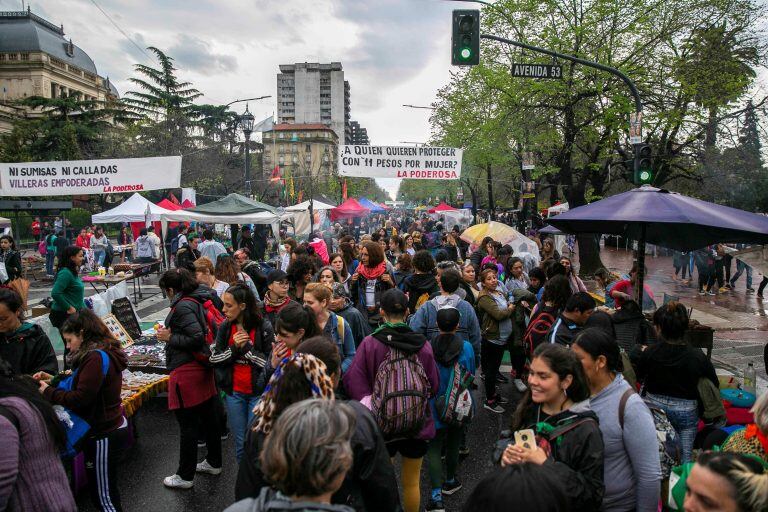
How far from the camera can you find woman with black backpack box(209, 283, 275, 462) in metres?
4.01

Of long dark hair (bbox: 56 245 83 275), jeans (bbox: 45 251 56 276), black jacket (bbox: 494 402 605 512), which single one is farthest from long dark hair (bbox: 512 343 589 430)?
jeans (bbox: 45 251 56 276)

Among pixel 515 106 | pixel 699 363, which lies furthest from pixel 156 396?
pixel 515 106

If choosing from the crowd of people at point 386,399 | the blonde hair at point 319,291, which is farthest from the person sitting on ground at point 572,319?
the blonde hair at point 319,291

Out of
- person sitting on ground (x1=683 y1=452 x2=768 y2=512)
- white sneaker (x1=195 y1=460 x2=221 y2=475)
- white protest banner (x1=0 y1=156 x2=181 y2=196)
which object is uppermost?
white protest banner (x1=0 y1=156 x2=181 y2=196)

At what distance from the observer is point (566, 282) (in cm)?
510

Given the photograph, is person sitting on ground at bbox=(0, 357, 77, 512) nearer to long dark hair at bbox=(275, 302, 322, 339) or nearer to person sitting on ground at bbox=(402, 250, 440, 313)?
long dark hair at bbox=(275, 302, 322, 339)

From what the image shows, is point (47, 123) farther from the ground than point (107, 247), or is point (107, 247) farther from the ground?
point (47, 123)

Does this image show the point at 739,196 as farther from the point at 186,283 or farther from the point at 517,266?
the point at 186,283

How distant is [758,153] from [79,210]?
43552 millimetres

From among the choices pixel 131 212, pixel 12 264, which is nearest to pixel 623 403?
pixel 12 264

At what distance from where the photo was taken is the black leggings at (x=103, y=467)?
3.53m

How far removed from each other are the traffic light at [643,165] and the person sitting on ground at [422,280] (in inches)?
238

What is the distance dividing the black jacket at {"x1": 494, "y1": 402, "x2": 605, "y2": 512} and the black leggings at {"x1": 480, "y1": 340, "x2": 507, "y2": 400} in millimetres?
3918

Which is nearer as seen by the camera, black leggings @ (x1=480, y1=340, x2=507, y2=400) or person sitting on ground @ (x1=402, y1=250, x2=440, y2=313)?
person sitting on ground @ (x1=402, y1=250, x2=440, y2=313)
